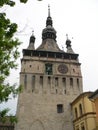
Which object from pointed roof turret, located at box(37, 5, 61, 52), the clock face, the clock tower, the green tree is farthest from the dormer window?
the green tree

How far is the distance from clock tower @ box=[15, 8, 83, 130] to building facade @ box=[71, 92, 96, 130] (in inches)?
71.8

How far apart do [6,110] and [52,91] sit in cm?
2501

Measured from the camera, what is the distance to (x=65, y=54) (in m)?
42.8

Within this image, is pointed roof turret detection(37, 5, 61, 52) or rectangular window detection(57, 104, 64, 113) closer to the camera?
rectangular window detection(57, 104, 64, 113)

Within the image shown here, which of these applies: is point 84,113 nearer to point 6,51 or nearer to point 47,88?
point 47,88

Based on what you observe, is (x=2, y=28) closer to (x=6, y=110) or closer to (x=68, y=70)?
(x=6, y=110)

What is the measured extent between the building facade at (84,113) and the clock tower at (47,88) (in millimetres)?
1825

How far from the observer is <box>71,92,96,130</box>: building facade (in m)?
28.3

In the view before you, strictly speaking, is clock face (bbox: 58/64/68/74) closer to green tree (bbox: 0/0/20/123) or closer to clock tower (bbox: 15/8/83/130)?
clock tower (bbox: 15/8/83/130)

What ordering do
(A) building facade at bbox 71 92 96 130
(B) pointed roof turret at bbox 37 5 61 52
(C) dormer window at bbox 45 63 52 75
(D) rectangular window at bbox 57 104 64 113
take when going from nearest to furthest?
(A) building facade at bbox 71 92 96 130 → (D) rectangular window at bbox 57 104 64 113 → (C) dormer window at bbox 45 63 52 75 → (B) pointed roof turret at bbox 37 5 61 52

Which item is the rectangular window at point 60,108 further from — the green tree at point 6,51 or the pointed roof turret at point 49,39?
the green tree at point 6,51

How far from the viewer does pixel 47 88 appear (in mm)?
37062

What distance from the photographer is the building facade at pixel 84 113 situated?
28284mm

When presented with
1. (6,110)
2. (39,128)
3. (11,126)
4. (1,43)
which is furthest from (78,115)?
(1,43)
